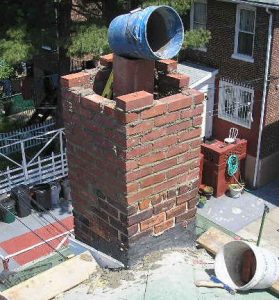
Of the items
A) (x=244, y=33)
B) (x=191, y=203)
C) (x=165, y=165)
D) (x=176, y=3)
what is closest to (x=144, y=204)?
(x=165, y=165)

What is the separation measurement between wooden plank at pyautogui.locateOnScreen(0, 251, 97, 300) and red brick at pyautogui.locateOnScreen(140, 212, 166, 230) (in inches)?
21.4

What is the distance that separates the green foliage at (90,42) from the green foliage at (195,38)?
9.41ft

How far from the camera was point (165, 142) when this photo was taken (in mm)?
3986

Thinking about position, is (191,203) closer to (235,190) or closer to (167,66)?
(167,66)

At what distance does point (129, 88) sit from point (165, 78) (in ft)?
1.71

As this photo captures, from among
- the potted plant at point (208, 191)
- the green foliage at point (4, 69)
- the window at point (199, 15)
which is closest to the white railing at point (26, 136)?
the green foliage at point (4, 69)

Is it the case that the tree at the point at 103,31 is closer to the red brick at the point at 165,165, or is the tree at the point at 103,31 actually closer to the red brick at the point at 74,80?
the red brick at the point at 74,80

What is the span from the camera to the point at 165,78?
4504mm

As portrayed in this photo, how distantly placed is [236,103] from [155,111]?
14.3 m

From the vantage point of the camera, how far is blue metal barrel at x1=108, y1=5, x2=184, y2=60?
3.68 metres

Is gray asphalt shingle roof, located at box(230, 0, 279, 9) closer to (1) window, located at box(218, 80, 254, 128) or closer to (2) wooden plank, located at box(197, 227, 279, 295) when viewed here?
(1) window, located at box(218, 80, 254, 128)

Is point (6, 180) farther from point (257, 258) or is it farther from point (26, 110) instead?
point (257, 258)

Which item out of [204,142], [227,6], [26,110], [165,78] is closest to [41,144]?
[26,110]

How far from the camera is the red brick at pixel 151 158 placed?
12.7 ft
